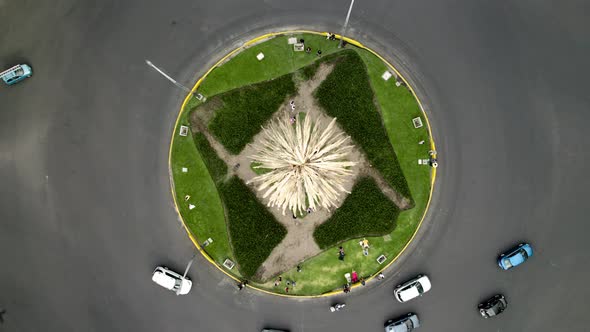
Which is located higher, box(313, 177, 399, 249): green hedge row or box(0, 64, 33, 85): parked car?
box(0, 64, 33, 85): parked car

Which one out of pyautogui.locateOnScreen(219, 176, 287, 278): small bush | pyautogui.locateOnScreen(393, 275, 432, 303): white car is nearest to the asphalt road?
pyautogui.locateOnScreen(393, 275, 432, 303): white car

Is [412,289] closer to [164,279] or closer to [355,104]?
[355,104]

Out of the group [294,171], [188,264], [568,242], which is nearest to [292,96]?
[294,171]

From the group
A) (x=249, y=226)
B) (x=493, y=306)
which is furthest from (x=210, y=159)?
(x=493, y=306)

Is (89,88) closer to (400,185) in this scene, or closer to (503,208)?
(400,185)

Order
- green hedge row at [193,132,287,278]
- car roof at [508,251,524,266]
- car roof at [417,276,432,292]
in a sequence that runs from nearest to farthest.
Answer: car roof at [508,251,524,266], car roof at [417,276,432,292], green hedge row at [193,132,287,278]

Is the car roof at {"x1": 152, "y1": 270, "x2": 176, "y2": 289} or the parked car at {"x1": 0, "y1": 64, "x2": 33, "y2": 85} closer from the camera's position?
the car roof at {"x1": 152, "y1": 270, "x2": 176, "y2": 289}

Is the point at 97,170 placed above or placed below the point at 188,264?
above

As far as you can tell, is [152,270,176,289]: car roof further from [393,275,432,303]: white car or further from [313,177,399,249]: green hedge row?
[393,275,432,303]: white car
